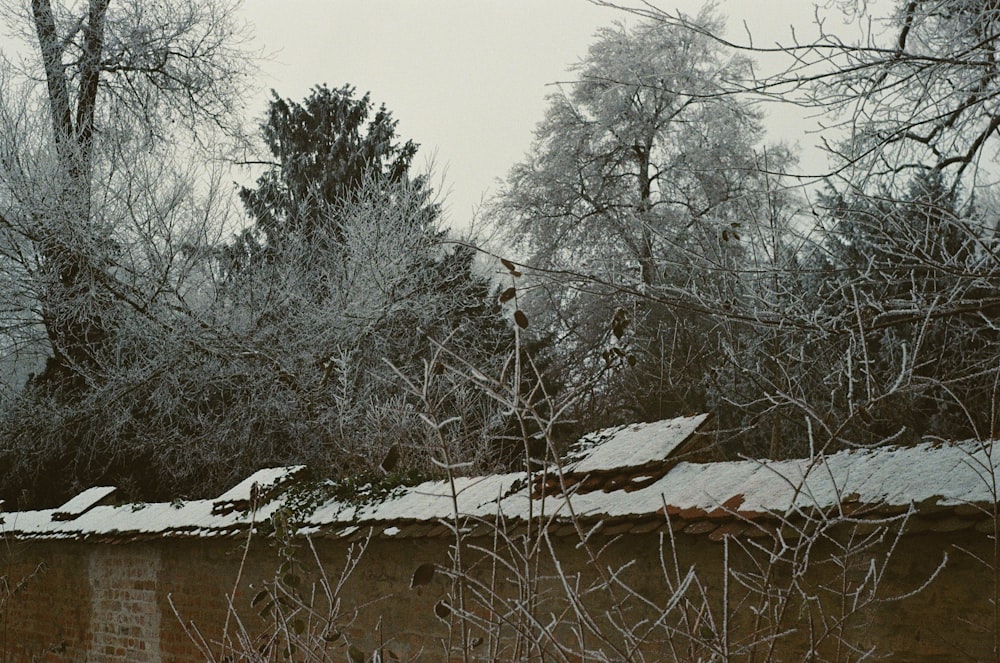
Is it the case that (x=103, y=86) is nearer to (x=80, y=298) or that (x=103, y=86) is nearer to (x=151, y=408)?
(x=80, y=298)

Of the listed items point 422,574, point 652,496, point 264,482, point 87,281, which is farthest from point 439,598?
point 87,281

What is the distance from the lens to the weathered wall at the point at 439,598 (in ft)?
11.6

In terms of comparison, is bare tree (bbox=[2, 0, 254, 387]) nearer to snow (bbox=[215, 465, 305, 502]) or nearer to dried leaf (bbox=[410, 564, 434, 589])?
snow (bbox=[215, 465, 305, 502])

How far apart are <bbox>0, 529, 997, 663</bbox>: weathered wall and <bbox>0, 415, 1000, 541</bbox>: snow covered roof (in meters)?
0.13

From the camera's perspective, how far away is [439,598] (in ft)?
16.8

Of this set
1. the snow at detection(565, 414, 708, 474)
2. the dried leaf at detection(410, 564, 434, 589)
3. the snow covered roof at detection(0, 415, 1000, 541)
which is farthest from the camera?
the snow at detection(565, 414, 708, 474)

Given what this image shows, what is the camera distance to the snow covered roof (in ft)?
11.5

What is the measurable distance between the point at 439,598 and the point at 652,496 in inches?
53.4

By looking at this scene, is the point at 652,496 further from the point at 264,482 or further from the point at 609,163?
the point at 609,163

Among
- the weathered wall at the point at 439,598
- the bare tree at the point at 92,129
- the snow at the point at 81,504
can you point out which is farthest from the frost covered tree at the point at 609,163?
the weathered wall at the point at 439,598

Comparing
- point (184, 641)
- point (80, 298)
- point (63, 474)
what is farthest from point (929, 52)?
point (63, 474)

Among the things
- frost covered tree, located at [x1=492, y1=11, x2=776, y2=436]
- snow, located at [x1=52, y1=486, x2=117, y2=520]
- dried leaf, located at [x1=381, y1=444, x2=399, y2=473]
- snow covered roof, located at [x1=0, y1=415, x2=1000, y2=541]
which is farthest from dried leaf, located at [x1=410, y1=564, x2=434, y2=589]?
frost covered tree, located at [x1=492, y1=11, x2=776, y2=436]

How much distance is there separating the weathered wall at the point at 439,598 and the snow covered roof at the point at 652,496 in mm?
127

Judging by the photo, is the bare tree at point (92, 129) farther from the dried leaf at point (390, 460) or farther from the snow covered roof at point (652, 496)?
the dried leaf at point (390, 460)
